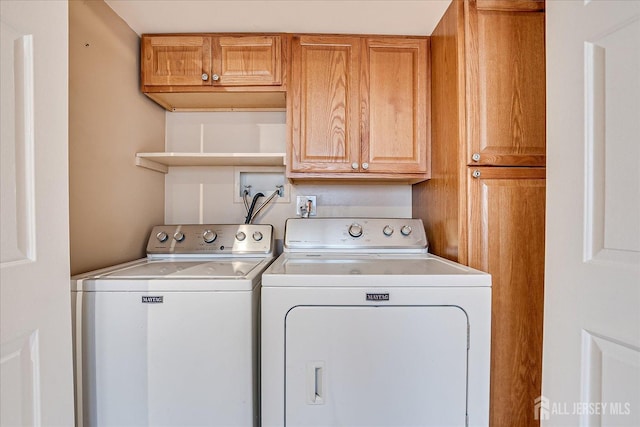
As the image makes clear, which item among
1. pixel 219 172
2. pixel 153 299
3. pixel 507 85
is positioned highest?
pixel 507 85

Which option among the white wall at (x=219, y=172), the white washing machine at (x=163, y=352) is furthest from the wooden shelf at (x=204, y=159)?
the white washing machine at (x=163, y=352)

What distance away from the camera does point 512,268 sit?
4.64 feet

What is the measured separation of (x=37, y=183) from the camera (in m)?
0.79

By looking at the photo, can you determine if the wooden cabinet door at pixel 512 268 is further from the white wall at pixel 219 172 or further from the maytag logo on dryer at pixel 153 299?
the maytag logo on dryer at pixel 153 299

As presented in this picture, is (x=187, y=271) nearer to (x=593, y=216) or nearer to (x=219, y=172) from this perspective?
(x=219, y=172)

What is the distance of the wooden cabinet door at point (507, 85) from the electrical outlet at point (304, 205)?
3.36ft

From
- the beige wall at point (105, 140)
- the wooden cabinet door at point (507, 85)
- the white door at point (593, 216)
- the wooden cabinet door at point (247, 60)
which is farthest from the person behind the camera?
the wooden cabinet door at point (247, 60)

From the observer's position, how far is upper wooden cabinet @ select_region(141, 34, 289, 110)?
5.73 feet

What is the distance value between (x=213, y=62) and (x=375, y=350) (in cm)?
172

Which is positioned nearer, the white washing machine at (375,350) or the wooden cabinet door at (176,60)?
the white washing machine at (375,350)

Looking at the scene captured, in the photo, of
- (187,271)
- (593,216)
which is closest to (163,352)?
(187,271)

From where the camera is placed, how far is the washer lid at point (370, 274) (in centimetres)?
114

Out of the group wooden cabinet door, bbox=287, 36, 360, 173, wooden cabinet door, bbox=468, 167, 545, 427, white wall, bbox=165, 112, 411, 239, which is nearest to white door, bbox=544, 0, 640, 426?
wooden cabinet door, bbox=468, 167, 545, 427

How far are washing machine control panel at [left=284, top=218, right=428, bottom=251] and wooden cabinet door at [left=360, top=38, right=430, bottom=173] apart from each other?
1.07 ft
